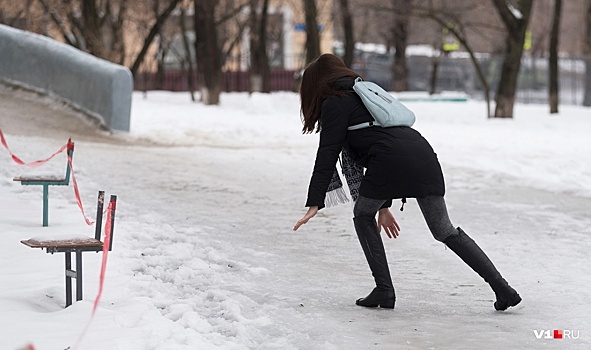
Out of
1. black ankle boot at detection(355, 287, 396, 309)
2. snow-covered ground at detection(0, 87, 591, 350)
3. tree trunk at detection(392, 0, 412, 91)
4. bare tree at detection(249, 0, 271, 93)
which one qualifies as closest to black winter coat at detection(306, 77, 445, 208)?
black ankle boot at detection(355, 287, 396, 309)

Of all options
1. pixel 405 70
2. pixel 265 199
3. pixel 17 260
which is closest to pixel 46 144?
pixel 265 199

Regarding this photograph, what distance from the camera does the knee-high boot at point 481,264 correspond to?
6.52 m

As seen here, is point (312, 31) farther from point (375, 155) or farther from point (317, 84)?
point (375, 155)

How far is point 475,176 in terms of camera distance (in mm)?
14305

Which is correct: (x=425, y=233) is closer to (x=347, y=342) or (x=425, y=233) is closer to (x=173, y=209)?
(x=173, y=209)

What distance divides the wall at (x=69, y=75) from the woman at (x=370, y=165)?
12.4m

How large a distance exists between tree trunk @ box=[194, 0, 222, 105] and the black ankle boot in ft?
67.5

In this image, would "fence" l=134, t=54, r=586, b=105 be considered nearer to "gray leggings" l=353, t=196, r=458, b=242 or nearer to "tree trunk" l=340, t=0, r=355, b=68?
"tree trunk" l=340, t=0, r=355, b=68

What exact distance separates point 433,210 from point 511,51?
64.8 feet

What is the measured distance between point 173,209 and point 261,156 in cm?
538

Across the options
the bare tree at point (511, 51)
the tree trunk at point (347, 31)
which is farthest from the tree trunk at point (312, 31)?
the tree trunk at point (347, 31)

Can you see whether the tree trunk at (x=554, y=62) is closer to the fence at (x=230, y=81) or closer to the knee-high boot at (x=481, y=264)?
the fence at (x=230, y=81)

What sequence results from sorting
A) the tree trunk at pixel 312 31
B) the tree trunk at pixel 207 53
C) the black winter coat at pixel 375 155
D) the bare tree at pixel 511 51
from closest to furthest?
Answer: the black winter coat at pixel 375 155 → the bare tree at pixel 511 51 → the tree trunk at pixel 207 53 → the tree trunk at pixel 312 31

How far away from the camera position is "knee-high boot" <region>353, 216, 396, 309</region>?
6621mm
